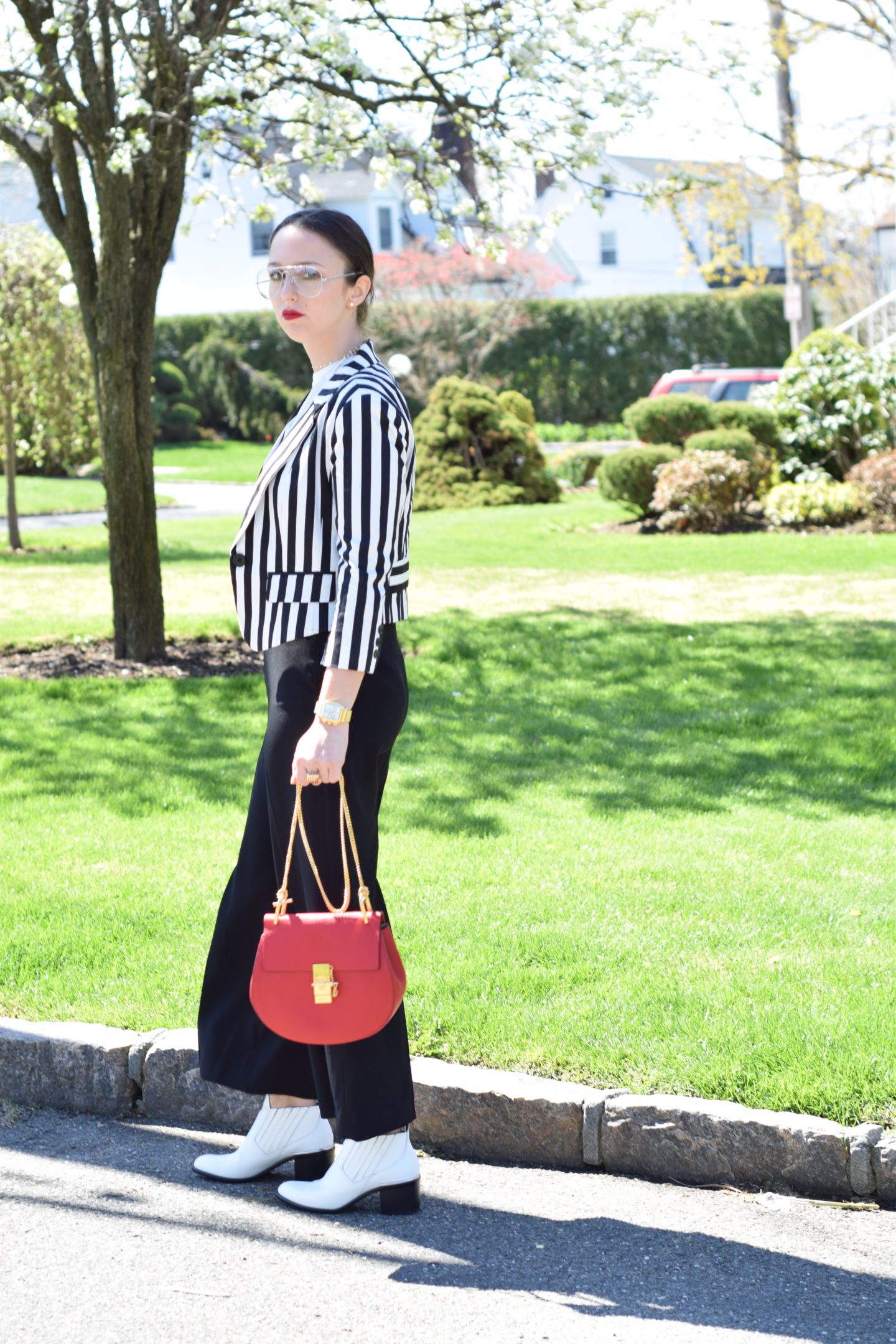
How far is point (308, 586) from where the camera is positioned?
9.67ft

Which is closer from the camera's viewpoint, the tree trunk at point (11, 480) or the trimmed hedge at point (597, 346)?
the tree trunk at point (11, 480)

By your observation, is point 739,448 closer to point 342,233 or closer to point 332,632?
point 342,233

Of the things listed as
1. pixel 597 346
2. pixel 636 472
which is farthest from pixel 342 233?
pixel 597 346

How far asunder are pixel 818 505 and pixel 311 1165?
14441mm

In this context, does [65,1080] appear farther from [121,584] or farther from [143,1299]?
[121,584]

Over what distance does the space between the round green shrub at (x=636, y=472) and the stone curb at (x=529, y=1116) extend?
46.4ft

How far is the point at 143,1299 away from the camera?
9.05 feet

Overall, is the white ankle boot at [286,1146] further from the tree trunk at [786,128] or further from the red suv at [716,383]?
the red suv at [716,383]

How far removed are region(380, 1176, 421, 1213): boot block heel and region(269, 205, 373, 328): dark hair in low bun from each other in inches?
77.4

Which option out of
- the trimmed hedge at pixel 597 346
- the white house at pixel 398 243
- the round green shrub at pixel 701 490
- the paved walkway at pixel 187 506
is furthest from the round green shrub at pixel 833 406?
the white house at pixel 398 243

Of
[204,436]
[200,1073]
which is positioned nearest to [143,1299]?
[200,1073]

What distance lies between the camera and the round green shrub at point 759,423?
18031 millimetres

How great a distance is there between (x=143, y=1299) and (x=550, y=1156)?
1100 mm

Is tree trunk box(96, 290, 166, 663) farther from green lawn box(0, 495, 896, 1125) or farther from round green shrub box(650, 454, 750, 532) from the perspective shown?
round green shrub box(650, 454, 750, 532)
